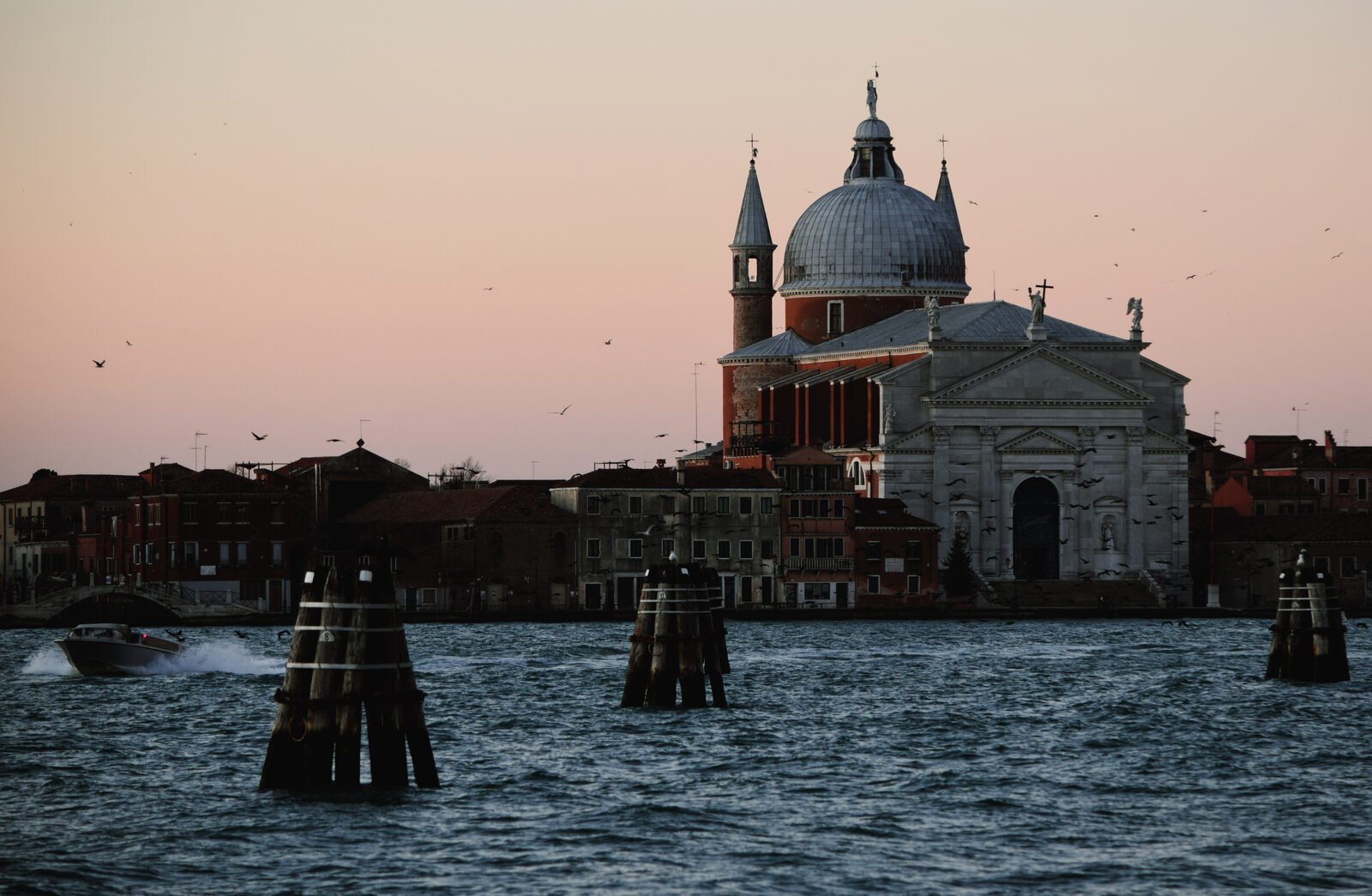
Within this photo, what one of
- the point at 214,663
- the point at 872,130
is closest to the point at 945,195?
the point at 872,130

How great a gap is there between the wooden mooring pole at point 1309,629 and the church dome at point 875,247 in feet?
191

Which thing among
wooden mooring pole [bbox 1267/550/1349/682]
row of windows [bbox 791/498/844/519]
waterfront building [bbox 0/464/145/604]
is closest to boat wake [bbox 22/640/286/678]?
wooden mooring pole [bbox 1267/550/1349/682]

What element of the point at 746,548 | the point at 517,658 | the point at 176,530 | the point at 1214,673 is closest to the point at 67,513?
the point at 176,530

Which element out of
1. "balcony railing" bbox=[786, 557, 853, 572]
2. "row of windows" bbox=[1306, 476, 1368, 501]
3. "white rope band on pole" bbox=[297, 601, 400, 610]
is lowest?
"white rope band on pole" bbox=[297, 601, 400, 610]

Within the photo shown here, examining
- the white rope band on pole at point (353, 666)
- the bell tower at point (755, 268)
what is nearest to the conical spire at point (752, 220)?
the bell tower at point (755, 268)

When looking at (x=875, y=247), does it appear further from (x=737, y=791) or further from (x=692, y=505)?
(x=737, y=791)

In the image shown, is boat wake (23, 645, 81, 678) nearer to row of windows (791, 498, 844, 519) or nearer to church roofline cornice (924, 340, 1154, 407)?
row of windows (791, 498, 844, 519)

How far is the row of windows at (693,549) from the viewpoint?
3302 inches

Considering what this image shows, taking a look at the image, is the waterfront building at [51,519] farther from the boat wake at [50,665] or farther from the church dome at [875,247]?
the boat wake at [50,665]

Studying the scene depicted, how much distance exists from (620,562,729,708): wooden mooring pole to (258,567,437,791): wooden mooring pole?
12.8 meters

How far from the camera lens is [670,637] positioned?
39938mm

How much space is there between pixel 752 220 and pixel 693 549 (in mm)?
26431

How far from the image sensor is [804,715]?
42.8 m

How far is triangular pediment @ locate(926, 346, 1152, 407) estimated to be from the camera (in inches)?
3585
